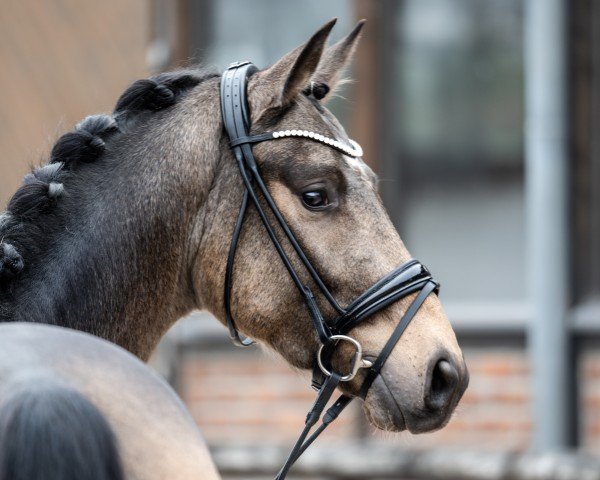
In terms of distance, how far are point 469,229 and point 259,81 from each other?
4124 mm

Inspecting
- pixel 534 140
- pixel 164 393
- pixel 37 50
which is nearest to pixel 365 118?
pixel 534 140

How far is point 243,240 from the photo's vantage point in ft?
9.25

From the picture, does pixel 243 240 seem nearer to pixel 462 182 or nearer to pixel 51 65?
pixel 462 182

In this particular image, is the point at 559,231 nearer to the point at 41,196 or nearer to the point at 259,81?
the point at 259,81

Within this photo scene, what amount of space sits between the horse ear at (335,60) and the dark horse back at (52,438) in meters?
1.64

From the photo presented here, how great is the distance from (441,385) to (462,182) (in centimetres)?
435

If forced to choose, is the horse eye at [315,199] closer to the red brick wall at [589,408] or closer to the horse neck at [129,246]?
the horse neck at [129,246]

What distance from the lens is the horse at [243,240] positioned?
2680 millimetres

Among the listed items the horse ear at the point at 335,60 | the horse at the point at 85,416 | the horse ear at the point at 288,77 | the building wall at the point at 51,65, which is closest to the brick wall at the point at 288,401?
the building wall at the point at 51,65

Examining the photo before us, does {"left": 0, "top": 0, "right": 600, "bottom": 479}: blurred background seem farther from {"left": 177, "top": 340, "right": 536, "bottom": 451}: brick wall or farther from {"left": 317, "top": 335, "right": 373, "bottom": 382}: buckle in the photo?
{"left": 317, "top": 335, "right": 373, "bottom": 382}: buckle

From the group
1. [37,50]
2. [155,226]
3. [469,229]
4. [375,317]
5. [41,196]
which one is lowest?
[469,229]

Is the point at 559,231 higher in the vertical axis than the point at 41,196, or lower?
lower

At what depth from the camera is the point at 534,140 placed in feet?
20.2

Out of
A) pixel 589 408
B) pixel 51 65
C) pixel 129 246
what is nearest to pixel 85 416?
pixel 129 246
